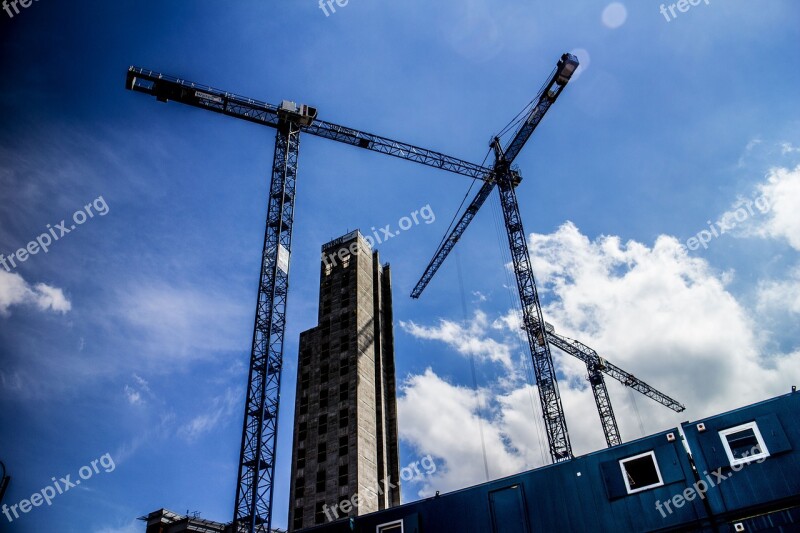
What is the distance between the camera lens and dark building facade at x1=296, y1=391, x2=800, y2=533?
2578 cm

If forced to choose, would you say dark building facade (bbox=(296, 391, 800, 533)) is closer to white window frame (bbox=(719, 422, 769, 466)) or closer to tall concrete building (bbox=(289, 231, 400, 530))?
white window frame (bbox=(719, 422, 769, 466))

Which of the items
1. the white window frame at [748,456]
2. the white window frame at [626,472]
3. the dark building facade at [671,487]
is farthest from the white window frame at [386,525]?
the white window frame at [748,456]

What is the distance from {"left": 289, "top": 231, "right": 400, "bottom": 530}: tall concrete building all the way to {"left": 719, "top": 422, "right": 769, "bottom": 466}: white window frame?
54489mm

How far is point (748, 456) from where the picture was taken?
87.3ft

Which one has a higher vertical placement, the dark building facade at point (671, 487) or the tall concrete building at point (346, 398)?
the tall concrete building at point (346, 398)

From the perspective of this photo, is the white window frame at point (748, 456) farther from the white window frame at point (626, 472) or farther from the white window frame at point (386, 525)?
the white window frame at point (386, 525)

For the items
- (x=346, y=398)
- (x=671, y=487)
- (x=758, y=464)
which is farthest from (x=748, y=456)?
(x=346, y=398)

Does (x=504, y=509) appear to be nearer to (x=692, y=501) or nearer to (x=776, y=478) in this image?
(x=692, y=501)

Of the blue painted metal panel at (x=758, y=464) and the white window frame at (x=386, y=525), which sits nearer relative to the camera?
the blue painted metal panel at (x=758, y=464)

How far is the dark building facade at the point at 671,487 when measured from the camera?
1015 inches

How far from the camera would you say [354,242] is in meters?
106

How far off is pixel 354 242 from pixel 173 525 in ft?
181

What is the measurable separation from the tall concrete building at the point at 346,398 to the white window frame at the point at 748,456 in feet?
179

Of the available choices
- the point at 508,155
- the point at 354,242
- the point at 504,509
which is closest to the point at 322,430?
the point at 354,242
